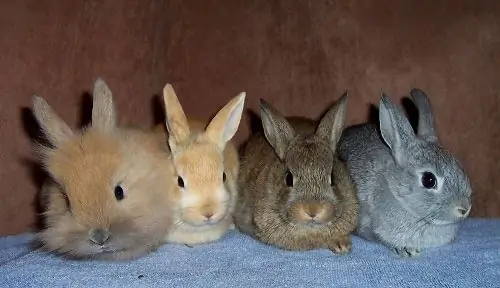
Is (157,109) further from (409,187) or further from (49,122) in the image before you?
(409,187)

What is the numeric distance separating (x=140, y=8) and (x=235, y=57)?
0.37 m

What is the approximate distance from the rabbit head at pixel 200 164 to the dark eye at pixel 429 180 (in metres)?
0.56

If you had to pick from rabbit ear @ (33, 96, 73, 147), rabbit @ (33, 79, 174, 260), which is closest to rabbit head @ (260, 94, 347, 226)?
rabbit @ (33, 79, 174, 260)

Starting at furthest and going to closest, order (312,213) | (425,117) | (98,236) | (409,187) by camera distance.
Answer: (425,117) < (409,187) < (312,213) < (98,236)

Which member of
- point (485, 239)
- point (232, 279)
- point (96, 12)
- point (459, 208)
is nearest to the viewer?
point (232, 279)

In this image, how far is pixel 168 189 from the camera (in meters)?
1.90

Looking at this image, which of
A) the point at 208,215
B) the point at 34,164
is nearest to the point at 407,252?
the point at 208,215

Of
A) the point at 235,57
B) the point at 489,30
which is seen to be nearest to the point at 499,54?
the point at 489,30

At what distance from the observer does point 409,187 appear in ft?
6.46

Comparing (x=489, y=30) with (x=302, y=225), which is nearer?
(x=302, y=225)

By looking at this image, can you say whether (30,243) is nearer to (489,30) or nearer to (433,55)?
(433,55)

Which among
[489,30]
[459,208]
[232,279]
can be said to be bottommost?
[232,279]

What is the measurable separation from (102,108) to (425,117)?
99cm

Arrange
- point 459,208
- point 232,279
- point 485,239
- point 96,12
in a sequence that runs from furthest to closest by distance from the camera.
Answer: point 96,12 < point 485,239 < point 459,208 < point 232,279
